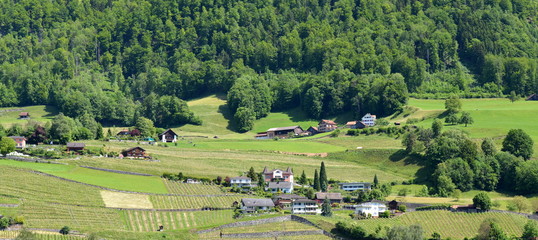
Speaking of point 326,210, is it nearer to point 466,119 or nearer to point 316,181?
point 316,181

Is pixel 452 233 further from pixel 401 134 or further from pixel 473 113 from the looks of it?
pixel 473 113

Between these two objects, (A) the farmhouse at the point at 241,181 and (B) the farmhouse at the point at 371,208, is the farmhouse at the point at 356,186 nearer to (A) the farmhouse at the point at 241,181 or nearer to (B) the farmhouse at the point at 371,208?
(A) the farmhouse at the point at 241,181

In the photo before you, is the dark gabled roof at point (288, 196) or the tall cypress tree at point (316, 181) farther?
the tall cypress tree at point (316, 181)

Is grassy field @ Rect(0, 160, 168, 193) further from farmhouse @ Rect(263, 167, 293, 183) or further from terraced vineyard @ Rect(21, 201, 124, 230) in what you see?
farmhouse @ Rect(263, 167, 293, 183)

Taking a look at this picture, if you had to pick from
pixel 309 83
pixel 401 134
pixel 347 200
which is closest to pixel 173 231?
pixel 347 200


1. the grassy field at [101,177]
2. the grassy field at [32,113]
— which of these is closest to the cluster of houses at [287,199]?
the grassy field at [101,177]
